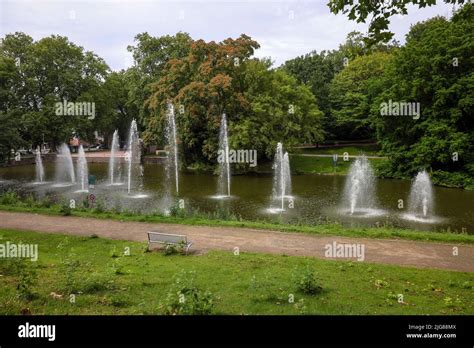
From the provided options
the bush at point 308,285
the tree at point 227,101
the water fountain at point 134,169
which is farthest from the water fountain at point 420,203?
the water fountain at point 134,169

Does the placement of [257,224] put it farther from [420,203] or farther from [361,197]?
[420,203]

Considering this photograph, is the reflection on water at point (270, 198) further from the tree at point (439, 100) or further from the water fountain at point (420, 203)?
the tree at point (439, 100)

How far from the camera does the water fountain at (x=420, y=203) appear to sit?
2129 centimetres

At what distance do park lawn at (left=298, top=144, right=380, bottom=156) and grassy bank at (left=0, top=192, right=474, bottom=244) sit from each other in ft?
108

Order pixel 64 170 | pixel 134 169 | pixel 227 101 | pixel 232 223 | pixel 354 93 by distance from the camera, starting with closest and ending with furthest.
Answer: pixel 232 223 → pixel 227 101 → pixel 64 170 → pixel 134 169 → pixel 354 93

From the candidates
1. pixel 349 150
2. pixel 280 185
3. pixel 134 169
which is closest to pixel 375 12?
pixel 280 185

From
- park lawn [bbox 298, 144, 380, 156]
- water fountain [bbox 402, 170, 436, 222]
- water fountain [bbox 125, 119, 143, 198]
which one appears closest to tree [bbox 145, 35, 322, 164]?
water fountain [bbox 125, 119, 143, 198]

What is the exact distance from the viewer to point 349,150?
5234 cm

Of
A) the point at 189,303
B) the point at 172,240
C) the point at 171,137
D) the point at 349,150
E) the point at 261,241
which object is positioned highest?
the point at 171,137

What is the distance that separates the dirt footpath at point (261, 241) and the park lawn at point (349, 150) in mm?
35076

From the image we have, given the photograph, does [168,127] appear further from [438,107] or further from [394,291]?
[394,291]

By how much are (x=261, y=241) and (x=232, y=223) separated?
9.34ft
